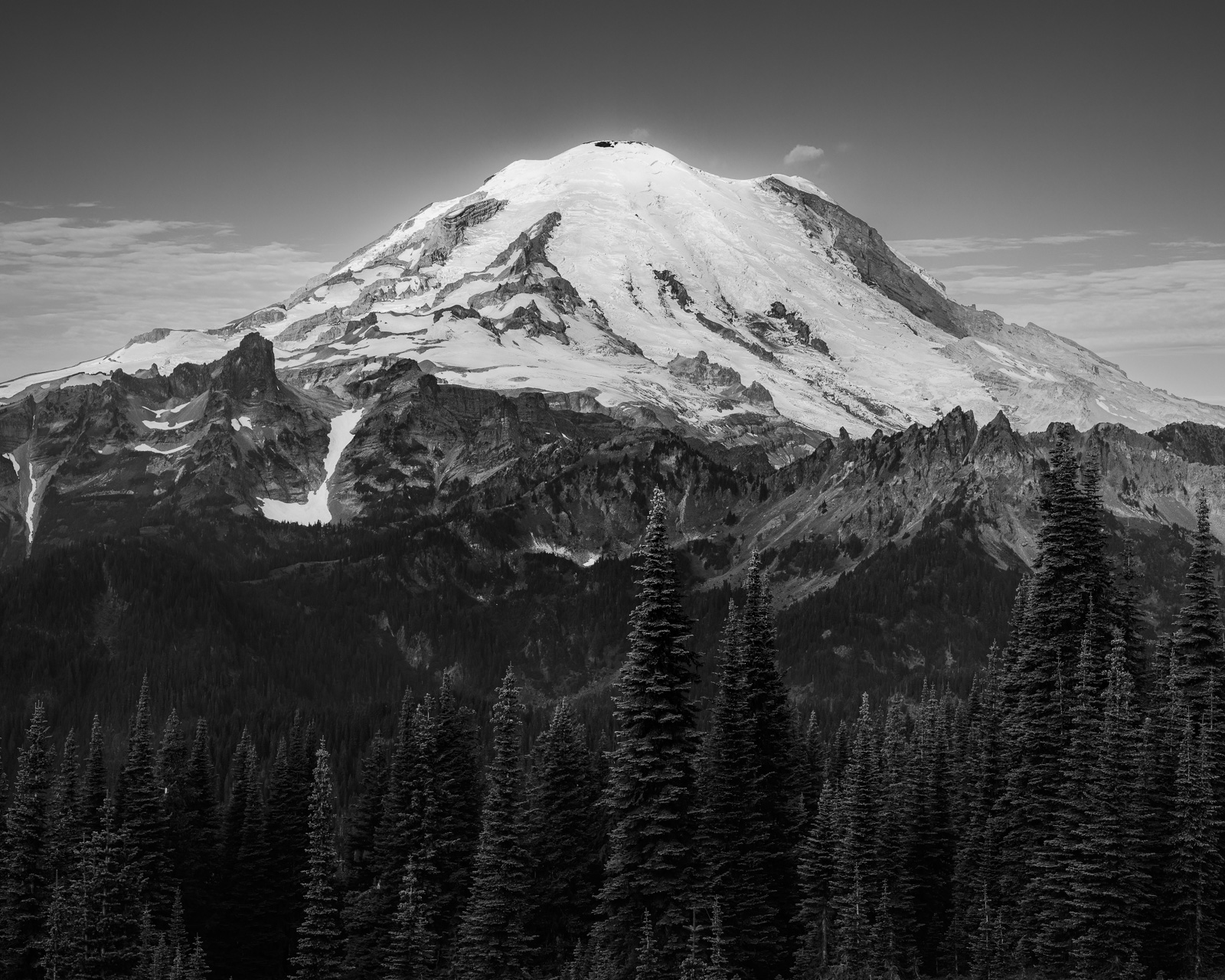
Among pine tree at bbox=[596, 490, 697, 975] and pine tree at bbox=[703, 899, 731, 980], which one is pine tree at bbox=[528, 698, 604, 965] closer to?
pine tree at bbox=[596, 490, 697, 975]

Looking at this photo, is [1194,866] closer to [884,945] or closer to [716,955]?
[884,945]

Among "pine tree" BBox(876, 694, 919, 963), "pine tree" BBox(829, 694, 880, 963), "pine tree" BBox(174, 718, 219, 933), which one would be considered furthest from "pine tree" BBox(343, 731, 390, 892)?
"pine tree" BBox(829, 694, 880, 963)

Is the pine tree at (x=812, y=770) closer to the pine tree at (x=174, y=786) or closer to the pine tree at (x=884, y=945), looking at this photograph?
the pine tree at (x=884, y=945)

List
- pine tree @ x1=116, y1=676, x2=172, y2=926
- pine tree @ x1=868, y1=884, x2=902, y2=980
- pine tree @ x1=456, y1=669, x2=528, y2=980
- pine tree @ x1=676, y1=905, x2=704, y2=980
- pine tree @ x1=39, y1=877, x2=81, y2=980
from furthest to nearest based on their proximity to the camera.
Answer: pine tree @ x1=116, y1=676, x2=172, y2=926 → pine tree @ x1=39, y1=877, x2=81, y2=980 → pine tree @ x1=456, y1=669, x2=528, y2=980 → pine tree @ x1=868, y1=884, x2=902, y2=980 → pine tree @ x1=676, y1=905, x2=704, y2=980

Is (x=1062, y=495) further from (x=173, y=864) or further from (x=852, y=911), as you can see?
(x=173, y=864)

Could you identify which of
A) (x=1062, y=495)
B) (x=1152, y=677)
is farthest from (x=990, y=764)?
(x=1062, y=495)

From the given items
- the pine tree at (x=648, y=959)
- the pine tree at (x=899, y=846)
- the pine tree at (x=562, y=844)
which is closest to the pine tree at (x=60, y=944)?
the pine tree at (x=562, y=844)
